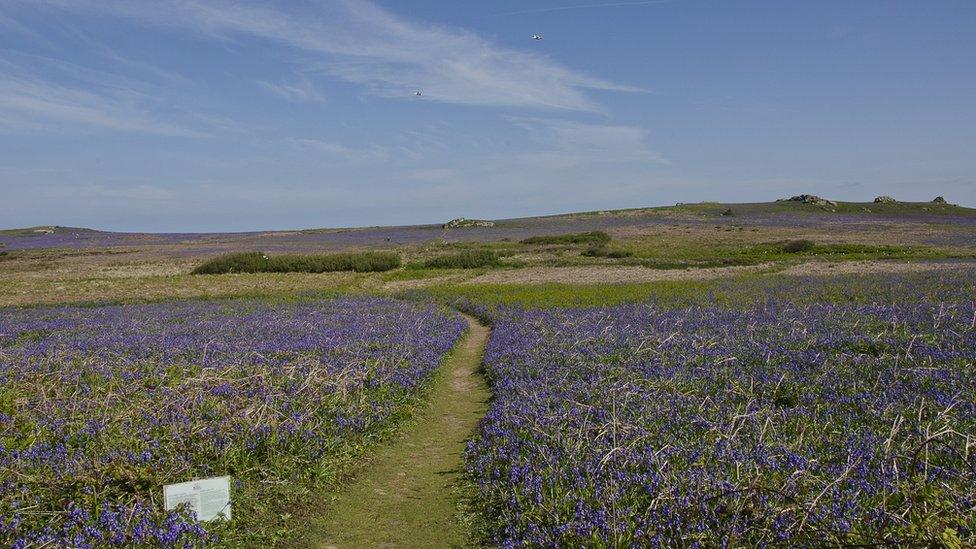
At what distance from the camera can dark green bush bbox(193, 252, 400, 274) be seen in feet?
162

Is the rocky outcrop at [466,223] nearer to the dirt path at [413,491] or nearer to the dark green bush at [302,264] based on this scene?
the dark green bush at [302,264]

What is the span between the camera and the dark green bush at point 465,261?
159 feet

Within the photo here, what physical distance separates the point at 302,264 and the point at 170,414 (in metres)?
43.7

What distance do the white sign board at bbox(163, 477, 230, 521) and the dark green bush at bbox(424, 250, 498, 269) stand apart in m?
41.8

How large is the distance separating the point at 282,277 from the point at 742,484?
43296 mm

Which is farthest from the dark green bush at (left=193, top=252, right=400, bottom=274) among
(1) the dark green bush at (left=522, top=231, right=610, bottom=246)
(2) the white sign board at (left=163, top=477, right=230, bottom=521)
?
(2) the white sign board at (left=163, top=477, right=230, bottom=521)

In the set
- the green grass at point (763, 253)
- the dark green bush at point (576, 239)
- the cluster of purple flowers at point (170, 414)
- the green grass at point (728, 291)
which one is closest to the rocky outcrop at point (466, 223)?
the dark green bush at point (576, 239)

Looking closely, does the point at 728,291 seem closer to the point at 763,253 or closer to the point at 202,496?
the point at 202,496

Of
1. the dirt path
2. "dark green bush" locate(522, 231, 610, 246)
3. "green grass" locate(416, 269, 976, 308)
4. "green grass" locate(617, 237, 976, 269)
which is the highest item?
"dark green bush" locate(522, 231, 610, 246)

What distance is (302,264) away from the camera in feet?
166

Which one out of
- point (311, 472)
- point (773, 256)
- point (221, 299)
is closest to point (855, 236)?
point (773, 256)

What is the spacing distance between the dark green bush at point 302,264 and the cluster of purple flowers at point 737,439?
36487 millimetres

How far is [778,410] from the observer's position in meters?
8.37

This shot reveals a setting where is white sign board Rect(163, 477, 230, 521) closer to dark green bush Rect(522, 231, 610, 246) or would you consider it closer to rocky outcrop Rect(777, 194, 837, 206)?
dark green bush Rect(522, 231, 610, 246)
